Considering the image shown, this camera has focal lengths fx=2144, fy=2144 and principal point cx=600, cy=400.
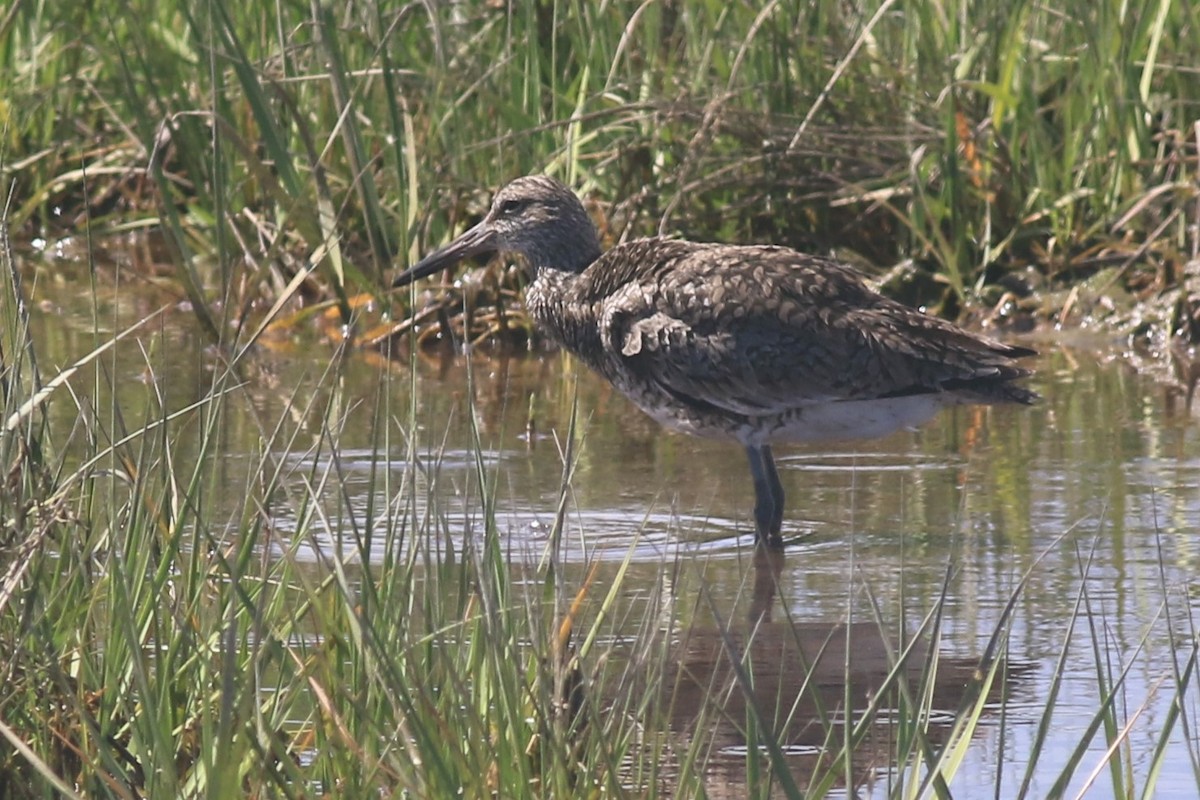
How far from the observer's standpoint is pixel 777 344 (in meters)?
6.24

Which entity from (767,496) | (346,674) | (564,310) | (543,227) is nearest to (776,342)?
(767,496)

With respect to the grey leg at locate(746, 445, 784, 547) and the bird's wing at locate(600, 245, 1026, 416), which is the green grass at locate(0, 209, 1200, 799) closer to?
the grey leg at locate(746, 445, 784, 547)

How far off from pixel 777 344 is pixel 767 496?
510 millimetres

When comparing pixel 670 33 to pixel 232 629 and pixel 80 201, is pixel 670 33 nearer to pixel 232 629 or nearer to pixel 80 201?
pixel 80 201

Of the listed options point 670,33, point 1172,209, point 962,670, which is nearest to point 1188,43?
point 1172,209

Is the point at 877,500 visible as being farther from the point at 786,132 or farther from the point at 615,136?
the point at 615,136

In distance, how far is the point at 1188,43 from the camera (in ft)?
27.7

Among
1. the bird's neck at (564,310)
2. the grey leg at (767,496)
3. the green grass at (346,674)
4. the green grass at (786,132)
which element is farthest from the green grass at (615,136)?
the green grass at (346,674)

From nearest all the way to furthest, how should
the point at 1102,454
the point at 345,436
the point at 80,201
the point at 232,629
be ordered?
the point at 232,629 < the point at 1102,454 < the point at 345,436 < the point at 80,201

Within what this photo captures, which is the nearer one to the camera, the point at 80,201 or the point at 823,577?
the point at 823,577

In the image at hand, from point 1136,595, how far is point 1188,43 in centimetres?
398

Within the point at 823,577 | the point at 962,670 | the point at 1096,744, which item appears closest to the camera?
the point at 1096,744

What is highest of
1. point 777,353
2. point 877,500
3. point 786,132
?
point 786,132

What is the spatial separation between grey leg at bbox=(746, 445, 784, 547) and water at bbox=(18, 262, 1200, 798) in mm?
84
